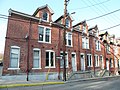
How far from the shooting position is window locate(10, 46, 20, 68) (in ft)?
59.4

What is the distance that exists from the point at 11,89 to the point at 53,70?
33.9 feet

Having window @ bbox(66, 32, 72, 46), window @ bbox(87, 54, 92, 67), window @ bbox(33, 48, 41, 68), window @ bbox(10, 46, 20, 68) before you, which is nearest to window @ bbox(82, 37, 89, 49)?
window @ bbox(87, 54, 92, 67)

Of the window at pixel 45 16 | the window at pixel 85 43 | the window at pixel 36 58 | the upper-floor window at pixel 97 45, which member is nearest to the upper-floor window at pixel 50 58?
the window at pixel 36 58

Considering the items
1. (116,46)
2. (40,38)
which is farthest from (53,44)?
(116,46)

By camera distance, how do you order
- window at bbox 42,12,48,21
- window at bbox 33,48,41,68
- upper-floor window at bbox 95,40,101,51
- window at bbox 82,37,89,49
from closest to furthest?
window at bbox 33,48,41,68, window at bbox 42,12,48,21, window at bbox 82,37,89,49, upper-floor window at bbox 95,40,101,51

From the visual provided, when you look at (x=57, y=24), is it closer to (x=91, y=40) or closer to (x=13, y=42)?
(x=13, y=42)

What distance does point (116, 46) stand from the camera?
4078 centimetres

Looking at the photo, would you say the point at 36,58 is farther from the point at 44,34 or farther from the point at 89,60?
the point at 89,60

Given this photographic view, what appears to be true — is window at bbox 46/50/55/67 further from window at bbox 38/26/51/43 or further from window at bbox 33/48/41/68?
window at bbox 38/26/51/43

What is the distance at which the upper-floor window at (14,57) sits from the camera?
1809cm

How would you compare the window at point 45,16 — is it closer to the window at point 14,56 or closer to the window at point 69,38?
the window at point 69,38

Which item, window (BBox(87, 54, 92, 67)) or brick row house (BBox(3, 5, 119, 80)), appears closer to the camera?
A: brick row house (BBox(3, 5, 119, 80))

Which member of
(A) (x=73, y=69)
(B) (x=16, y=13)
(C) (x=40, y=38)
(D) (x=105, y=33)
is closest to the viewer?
(B) (x=16, y=13)

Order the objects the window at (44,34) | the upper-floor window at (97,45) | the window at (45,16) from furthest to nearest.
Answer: the upper-floor window at (97,45), the window at (45,16), the window at (44,34)
